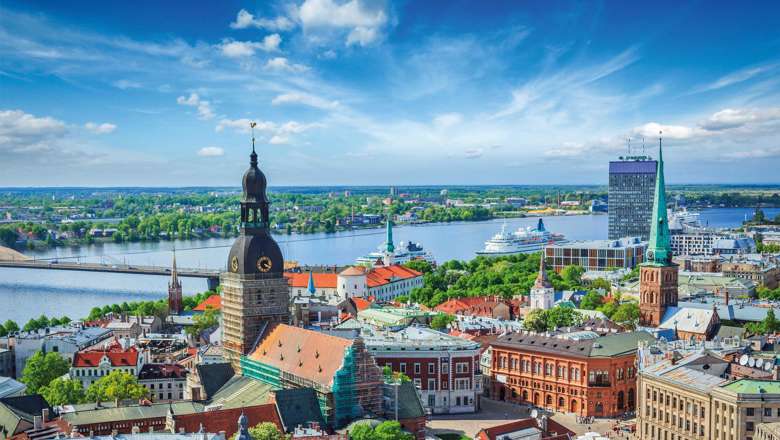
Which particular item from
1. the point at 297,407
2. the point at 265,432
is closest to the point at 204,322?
the point at 297,407

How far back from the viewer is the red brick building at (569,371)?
2388 inches

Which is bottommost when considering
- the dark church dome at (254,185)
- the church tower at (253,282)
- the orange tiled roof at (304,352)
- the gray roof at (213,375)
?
the gray roof at (213,375)

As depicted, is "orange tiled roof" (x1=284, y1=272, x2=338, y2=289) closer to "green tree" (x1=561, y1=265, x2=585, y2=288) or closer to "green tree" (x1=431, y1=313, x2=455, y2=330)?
"green tree" (x1=431, y1=313, x2=455, y2=330)

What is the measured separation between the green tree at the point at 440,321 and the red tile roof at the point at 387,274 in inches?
1158

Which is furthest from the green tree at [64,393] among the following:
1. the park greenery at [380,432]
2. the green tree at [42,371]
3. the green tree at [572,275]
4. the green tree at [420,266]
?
the green tree at [420,266]

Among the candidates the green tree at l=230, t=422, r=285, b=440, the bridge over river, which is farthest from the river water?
the green tree at l=230, t=422, r=285, b=440

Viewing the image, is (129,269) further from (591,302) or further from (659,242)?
(659,242)

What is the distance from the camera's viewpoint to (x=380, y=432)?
41.7 metres

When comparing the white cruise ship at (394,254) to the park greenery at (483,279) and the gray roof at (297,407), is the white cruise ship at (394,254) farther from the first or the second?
the gray roof at (297,407)

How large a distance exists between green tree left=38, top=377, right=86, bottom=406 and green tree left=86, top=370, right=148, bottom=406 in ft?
2.84

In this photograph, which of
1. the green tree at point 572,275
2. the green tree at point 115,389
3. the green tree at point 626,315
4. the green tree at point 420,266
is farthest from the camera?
the green tree at point 420,266

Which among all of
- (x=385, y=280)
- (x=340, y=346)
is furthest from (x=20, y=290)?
(x=340, y=346)

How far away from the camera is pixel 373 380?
47531mm

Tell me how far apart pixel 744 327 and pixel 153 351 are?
51.3 metres
